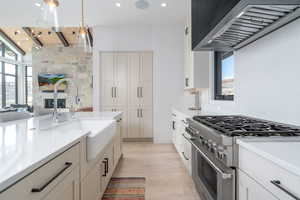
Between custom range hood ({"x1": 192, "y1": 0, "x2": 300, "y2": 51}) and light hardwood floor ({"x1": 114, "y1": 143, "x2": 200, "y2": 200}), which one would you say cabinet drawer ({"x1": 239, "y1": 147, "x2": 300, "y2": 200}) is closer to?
custom range hood ({"x1": 192, "y1": 0, "x2": 300, "y2": 51})

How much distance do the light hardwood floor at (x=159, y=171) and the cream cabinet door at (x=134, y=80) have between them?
3.97ft

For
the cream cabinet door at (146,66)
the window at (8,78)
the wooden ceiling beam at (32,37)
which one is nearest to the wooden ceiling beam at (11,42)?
the window at (8,78)

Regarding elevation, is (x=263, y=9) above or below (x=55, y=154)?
above

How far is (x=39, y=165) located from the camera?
760 millimetres

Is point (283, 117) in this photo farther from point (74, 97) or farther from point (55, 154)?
point (74, 97)

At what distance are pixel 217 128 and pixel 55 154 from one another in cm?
111

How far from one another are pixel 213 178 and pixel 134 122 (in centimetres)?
343

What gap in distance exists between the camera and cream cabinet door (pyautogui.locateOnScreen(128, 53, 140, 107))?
480 centimetres

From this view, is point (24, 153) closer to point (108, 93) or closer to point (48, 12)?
point (48, 12)

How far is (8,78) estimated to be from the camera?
776cm

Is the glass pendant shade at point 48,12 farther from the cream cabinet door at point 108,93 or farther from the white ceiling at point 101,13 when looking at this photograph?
the cream cabinet door at point 108,93

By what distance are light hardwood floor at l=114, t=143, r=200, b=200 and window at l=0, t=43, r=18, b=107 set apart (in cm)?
646

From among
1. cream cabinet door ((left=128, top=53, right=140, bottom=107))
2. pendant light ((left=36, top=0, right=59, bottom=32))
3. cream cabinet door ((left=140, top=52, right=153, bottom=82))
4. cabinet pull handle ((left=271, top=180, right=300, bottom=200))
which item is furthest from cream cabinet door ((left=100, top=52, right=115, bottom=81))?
cabinet pull handle ((left=271, top=180, right=300, bottom=200))

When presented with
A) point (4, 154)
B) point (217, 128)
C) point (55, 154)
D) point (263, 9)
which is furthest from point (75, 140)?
point (263, 9)
